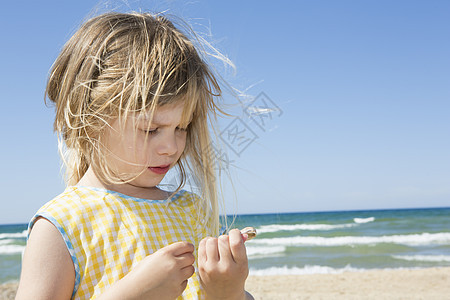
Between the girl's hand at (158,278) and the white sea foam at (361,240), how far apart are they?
13.2m

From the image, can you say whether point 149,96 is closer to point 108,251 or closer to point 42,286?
point 108,251

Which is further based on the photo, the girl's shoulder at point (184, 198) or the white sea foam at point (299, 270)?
the white sea foam at point (299, 270)

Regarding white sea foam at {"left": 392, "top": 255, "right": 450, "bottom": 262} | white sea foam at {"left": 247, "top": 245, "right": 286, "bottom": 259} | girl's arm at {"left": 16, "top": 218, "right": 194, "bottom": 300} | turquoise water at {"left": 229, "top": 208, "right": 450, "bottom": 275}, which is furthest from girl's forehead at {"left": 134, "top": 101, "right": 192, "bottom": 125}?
white sea foam at {"left": 392, "top": 255, "right": 450, "bottom": 262}

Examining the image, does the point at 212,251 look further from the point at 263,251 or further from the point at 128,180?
the point at 263,251

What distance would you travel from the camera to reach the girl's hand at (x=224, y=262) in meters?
1.18

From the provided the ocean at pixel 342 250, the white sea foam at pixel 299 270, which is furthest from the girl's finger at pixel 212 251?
the white sea foam at pixel 299 270

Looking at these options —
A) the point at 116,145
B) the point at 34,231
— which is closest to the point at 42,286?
the point at 34,231

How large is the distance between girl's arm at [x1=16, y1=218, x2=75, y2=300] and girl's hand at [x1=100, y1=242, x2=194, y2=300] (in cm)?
13

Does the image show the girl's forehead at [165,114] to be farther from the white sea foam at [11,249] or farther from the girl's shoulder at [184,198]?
the white sea foam at [11,249]

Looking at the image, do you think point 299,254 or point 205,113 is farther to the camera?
point 299,254

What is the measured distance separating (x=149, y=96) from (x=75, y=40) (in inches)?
14.8

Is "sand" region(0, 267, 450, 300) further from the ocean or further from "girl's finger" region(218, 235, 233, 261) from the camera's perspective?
"girl's finger" region(218, 235, 233, 261)

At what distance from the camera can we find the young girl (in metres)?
1.19

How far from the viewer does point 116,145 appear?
1.42 m
